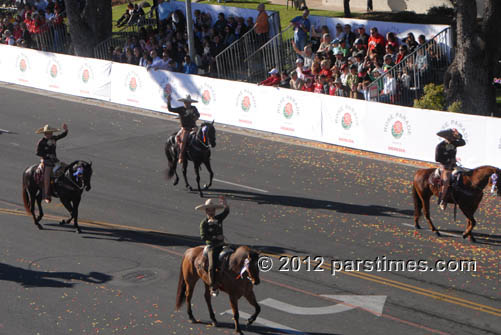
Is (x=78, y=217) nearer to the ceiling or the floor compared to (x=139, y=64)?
nearer to the floor

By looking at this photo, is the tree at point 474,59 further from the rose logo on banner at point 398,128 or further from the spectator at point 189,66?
the spectator at point 189,66

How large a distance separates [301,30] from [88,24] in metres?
13.0

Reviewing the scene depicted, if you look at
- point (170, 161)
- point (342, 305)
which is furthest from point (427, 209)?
point (170, 161)

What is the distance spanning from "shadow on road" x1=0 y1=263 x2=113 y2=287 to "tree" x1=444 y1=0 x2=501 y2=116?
15515 millimetres

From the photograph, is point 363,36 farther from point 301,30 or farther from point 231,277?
point 231,277

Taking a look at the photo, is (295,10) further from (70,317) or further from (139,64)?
(70,317)

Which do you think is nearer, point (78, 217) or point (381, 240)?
point (381, 240)

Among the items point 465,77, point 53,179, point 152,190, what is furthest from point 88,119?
point 465,77

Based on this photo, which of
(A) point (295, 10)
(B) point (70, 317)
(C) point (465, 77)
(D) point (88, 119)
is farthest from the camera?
(A) point (295, 10)

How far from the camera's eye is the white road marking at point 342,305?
14062mm

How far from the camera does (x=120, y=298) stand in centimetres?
1485

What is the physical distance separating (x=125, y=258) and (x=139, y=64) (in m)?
18.9

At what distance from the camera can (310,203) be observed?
2061 centimetres

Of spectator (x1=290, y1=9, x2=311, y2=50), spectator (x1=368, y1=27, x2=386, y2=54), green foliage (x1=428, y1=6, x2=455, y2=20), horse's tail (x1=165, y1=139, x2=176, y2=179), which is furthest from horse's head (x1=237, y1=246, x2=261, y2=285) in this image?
green foliage (x1=428, y1=6, x2=455, y2=20)
